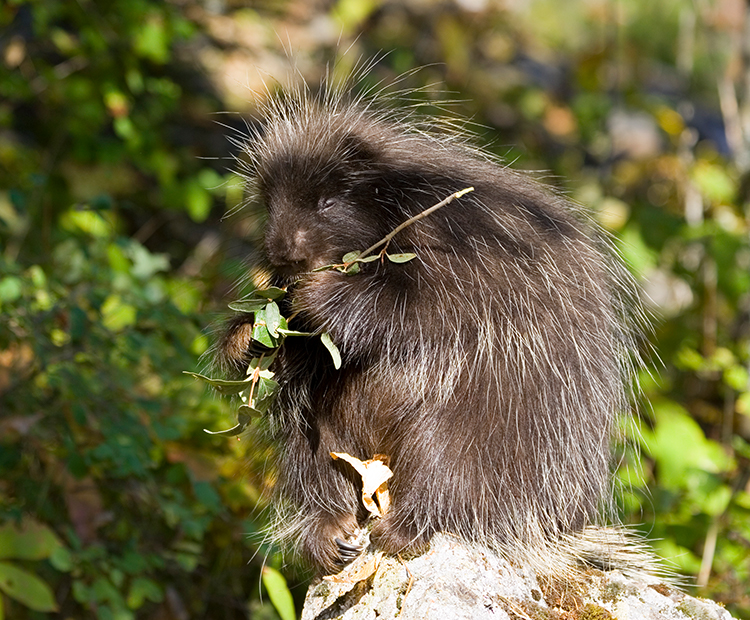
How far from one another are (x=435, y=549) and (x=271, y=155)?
50.4 inches

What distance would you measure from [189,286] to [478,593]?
2698 mm

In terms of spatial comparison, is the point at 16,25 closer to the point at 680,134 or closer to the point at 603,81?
the point at 680,134

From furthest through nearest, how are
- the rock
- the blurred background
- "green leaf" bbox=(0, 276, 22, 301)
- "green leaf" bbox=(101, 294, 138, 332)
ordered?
"green leaf" bbox=(101, 294, 138, 332) < the blurred background < "green leaf" bbox=(0, 276, 22, 301) < the rock

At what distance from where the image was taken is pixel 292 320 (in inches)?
100

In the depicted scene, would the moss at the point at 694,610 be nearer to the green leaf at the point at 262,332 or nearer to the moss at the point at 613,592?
the moss at the point at 613,592

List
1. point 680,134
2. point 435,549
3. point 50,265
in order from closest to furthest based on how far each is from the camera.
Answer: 1. point 435,549
2. point 50,265
3. point 680,134

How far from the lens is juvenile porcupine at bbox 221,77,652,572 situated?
7.73 feet

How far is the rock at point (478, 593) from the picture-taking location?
213 centimetres

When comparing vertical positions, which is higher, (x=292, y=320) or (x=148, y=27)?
(x=148, y=27)

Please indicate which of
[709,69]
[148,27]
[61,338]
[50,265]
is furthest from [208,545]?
[709,69]

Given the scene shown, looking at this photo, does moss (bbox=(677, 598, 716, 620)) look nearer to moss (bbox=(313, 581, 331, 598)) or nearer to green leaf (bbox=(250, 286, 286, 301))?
moss (bbox=(313, 581, 331, 598))

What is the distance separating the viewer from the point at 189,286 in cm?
441

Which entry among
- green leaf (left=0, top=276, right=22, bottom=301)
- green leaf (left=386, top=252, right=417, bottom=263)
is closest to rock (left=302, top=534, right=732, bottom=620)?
green leaf (left=386, top=252, right=417, bottom=263)

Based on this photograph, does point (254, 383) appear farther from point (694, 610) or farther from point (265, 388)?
point (694, 610)
